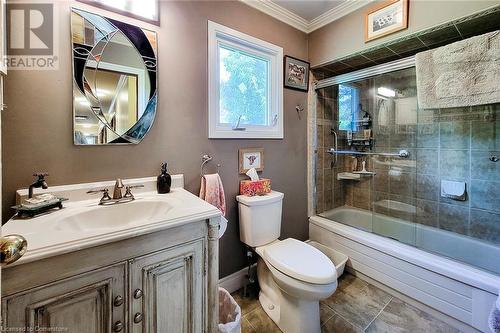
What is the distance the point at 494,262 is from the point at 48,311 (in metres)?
2.70

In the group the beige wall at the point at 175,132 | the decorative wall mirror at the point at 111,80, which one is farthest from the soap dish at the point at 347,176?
the decorative wall mirror at the point at 111,80

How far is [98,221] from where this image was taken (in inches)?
43.2

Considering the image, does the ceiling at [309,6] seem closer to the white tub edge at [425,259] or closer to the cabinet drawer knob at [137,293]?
the white tub edge at [425,259]

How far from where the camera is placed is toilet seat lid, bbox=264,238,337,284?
50.5 inches

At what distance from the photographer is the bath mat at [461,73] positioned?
1.39m

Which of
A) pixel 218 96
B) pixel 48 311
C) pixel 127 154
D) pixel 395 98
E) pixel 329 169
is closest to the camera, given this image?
pixel 48 311

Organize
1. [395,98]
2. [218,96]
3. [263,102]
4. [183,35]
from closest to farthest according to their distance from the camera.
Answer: [183,35] < [218,96] < [263,102] < [395,98]

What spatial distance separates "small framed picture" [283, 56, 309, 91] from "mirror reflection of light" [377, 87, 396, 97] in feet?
2.49

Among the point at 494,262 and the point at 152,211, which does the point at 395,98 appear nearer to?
the point at 494,262

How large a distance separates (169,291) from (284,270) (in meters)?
0.70

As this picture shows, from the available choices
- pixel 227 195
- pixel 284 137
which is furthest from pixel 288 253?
pixel 284 137

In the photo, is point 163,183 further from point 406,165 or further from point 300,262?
point 406,165

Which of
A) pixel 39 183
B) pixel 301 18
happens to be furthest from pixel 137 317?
pixel 301 18

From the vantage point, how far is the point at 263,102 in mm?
2027
